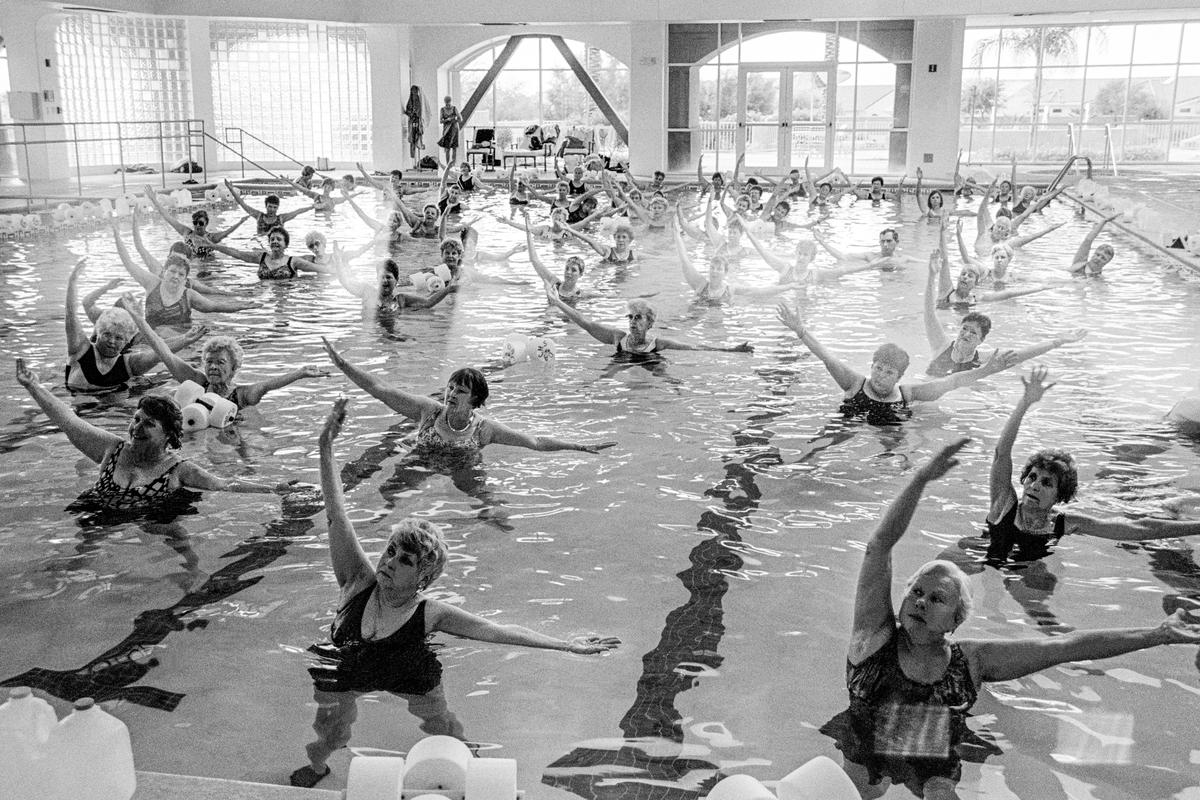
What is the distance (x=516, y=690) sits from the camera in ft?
13.7

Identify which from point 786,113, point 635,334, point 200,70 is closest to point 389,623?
point 635,334

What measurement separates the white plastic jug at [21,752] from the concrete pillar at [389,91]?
93.7 feet

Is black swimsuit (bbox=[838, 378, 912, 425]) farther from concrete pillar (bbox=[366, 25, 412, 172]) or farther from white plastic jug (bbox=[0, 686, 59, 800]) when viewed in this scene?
concrete pillar (bbox=[366, 25, 412, 172])

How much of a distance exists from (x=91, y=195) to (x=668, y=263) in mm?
10961

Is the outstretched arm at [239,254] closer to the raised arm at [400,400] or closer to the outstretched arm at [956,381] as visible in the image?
the raised arm at [400,400]

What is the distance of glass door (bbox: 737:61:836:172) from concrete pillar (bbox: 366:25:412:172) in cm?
850

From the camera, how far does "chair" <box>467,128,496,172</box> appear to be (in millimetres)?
30891

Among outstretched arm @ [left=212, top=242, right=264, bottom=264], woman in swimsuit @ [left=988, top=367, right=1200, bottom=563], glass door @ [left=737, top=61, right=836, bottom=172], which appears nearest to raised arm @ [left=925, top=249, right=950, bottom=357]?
woman in swimsuit @ [left=988, top=367, right=1200, bottom=563]

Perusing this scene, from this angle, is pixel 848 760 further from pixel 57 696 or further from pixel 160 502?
pixel 160 502

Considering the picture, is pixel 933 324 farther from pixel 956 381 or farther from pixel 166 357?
pixel 166 357

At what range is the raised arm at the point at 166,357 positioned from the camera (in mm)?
7234

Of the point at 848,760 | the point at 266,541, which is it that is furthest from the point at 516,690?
the point at 266,541

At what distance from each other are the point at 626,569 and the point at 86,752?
332 centimetres

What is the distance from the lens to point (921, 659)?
3732mm
